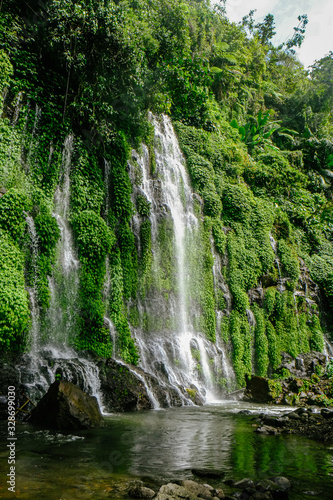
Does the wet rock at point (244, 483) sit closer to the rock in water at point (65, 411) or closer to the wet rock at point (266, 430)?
the wet rock at point (266, 430)

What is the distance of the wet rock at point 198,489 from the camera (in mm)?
3979

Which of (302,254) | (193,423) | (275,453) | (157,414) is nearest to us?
(275,453)

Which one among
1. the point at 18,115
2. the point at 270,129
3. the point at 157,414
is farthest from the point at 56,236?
the point at 270,129

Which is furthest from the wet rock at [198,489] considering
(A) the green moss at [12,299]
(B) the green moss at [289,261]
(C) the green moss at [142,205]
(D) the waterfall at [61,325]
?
(B) the green moss at [289,261]

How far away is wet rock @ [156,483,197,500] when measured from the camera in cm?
380

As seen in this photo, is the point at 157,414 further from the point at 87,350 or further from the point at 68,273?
the point at 68,273

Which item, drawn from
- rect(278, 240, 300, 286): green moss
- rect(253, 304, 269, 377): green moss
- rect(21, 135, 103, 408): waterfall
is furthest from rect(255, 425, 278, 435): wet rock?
rect(278, 240, 300, 286): green moss

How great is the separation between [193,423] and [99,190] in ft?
28.9

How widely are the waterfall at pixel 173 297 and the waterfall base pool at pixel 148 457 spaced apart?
421cm

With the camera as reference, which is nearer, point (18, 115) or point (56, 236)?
point (56, 236)

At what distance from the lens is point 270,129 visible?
1124 inches

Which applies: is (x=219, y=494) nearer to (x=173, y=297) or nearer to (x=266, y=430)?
(x=266, y=430)

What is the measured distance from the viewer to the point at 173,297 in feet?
50.3

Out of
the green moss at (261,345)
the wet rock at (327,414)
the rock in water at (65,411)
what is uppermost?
the green moss at (261,345)
